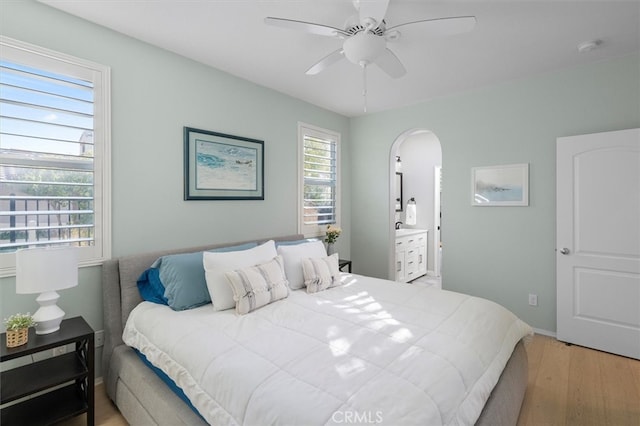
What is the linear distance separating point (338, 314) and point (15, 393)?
177 cm

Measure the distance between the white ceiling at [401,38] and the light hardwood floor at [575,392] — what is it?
255 cm

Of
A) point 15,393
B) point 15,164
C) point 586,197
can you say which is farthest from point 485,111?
point 15,393

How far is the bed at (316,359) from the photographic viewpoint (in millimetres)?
1199

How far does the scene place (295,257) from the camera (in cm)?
277

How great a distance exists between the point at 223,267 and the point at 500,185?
118 inches

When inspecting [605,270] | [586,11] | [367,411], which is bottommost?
[367,411]

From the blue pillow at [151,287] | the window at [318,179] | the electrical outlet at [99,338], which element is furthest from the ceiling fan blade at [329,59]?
the electrical outlet at [99,338]

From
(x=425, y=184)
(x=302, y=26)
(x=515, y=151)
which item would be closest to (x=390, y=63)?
(x=302, y=26)

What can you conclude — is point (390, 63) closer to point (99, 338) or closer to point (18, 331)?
point (18, 331)

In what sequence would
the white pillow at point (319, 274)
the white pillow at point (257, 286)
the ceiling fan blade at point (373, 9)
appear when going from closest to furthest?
1. the ceiling fan blade at point (373, 9)
2. the white pillow at point (257, 286)
3. the white pillow at point (319, 274)

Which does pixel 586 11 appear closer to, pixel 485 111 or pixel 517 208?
pixel 485 111

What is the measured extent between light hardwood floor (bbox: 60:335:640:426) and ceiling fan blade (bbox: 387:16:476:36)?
2.39 meters

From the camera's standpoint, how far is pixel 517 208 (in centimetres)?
333

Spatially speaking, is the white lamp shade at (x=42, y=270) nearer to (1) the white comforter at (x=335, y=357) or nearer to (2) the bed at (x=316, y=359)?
(2) the bed at (x=316, y=359)
